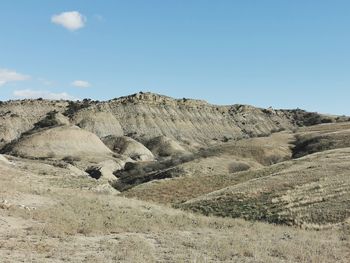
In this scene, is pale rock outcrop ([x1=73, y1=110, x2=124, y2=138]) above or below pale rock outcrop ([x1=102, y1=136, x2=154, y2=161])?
above

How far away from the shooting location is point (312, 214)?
27391 millimetres

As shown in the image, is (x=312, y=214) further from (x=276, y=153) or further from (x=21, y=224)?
(x=276, y=153)

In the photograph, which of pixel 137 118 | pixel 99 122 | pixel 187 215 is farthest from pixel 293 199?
pixel 137 118

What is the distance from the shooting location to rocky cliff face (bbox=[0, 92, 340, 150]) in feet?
512

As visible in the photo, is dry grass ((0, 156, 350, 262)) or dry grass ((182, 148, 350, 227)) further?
dry grass ((182, 148, 350, 227))

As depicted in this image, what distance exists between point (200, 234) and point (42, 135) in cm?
9597

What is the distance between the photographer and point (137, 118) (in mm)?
171875

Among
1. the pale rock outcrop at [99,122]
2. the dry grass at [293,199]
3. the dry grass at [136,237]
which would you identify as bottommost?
the dry grass at [136,237]

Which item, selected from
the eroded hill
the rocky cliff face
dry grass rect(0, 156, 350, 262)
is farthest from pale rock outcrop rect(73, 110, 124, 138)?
dry grass rect(0, 156, 350, 262)

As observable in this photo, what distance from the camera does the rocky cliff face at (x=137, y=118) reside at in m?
156

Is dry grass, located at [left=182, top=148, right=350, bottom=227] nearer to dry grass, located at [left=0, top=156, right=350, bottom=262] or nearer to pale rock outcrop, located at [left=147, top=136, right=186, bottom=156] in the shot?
dry grass, located at [left=0, top=156, right=350, bottom=262]

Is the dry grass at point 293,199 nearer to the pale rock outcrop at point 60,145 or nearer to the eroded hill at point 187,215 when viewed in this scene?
the eroded hill at point 187,215

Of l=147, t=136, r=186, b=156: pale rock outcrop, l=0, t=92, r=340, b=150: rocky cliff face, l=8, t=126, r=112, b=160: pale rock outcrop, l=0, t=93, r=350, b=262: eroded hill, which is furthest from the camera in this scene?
l=0, t=92, r=340, b=150: rocky cliff face

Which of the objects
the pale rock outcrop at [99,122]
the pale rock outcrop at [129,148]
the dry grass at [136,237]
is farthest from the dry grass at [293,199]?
the pale rock outcrop at [99,122]
